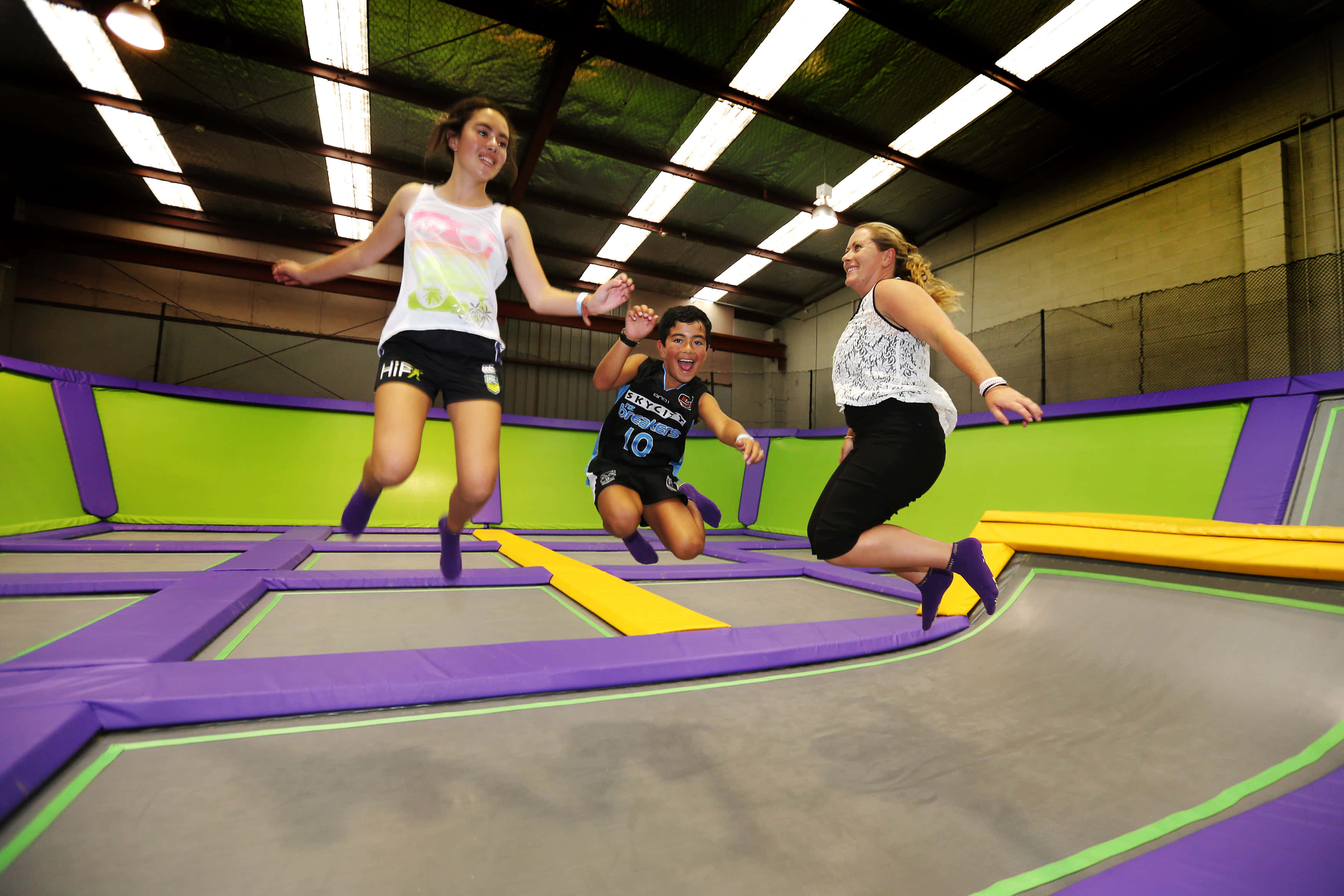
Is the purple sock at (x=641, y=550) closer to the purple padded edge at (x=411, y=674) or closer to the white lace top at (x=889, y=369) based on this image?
the purple padded edge at (x=411, y=674)

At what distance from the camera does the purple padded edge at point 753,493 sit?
6.70 meters

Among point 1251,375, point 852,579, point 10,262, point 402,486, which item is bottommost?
point 852,579

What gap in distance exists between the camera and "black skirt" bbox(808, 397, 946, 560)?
5.24ft

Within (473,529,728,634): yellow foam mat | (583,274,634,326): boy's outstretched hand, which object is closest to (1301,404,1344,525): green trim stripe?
(473,529,728,634): yellow foam mat

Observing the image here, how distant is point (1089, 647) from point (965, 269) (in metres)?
8.31

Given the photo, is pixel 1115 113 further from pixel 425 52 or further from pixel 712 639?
pixel 712 639

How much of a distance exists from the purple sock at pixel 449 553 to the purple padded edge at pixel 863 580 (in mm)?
1681

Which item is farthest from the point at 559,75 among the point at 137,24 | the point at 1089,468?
the point at 1089,468

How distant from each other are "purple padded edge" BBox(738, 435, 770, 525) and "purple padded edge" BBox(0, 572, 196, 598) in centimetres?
533

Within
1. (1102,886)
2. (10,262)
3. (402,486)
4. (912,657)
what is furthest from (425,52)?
(10,262)

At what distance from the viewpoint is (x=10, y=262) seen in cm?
859

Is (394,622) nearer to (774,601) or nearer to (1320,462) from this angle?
(774,601)

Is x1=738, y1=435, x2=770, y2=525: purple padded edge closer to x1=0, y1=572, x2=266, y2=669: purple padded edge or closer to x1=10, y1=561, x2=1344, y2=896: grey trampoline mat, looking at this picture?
x1=10, y1=561, x2=1344, y2=896: grey trampoline mat

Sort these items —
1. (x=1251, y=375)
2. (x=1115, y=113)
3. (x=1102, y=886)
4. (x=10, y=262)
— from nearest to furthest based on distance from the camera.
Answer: (x=1102, y=886) → (x=1251, y=375) → (x=1115, y=113) → (x=10, y=262)
